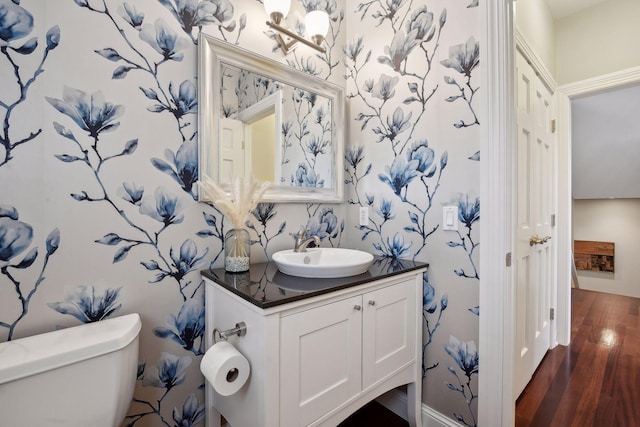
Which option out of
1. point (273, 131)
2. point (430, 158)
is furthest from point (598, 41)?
point (273, 131)

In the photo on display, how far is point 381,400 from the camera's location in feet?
5.19

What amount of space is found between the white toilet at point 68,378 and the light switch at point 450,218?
1.29m

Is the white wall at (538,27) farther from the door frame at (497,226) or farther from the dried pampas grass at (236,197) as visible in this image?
the dried pampas grass at (236,197)

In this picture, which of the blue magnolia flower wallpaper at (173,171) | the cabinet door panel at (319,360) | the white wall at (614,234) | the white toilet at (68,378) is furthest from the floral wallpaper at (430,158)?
the white wall at (614,234)

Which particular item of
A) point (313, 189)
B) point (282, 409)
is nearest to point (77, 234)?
point (282, 409)

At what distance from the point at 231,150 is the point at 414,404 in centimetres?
148

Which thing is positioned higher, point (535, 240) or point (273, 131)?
point (273, 131)

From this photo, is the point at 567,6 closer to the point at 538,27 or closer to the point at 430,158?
the point at 538,27

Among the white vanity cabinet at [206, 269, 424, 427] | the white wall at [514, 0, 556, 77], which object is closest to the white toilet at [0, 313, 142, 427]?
the white vanity cabinet at [206, 269, 424, 427]

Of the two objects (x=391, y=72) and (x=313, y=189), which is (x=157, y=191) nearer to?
(x=313, y=189)

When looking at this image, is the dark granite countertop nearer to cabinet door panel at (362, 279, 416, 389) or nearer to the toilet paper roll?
cabinet door panel at (362, 279, 416, 389)

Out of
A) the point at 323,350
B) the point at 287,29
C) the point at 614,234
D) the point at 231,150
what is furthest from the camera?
the point at 614,234

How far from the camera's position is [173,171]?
44.7 inches

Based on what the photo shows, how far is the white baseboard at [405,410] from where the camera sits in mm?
1331
